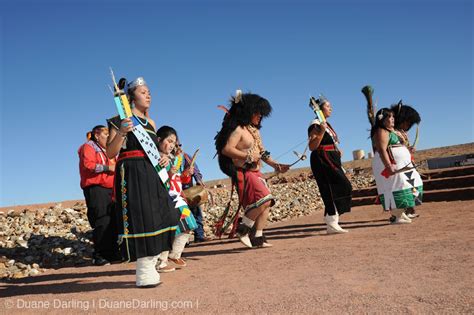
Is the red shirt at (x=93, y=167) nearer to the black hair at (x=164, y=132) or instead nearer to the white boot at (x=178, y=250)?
the black hair at (x=164, y=132)

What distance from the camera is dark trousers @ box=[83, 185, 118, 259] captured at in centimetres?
651

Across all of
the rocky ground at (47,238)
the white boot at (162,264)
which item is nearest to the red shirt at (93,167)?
the rocky ground at (47,238)

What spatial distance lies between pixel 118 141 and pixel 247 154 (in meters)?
2.18

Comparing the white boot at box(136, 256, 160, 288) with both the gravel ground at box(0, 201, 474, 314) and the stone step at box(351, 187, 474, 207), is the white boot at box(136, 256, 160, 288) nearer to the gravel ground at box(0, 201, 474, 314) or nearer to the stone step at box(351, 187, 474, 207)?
the gravel ground at box(0, 201, 474, 314)

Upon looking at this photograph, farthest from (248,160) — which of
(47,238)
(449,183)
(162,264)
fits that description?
(449,183)

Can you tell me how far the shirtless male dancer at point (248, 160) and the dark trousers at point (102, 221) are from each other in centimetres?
182

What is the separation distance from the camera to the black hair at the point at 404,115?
8133mm

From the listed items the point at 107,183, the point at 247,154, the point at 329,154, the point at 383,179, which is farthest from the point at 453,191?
the point at 107,183

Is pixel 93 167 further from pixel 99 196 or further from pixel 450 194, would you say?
pixel 450 194

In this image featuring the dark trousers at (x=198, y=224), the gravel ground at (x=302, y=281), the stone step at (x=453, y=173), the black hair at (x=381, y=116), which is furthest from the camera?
the stone step at (x=453, y=173)

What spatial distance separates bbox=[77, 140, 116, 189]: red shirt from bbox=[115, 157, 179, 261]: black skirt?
217 cm

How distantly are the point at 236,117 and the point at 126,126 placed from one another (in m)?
2.36

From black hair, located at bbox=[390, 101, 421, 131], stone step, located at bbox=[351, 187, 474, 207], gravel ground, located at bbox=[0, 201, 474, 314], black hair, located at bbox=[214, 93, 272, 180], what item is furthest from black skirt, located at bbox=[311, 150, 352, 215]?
stone step, located at bbox=[351, 187, 474, 207]

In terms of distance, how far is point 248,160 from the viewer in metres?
6.06
